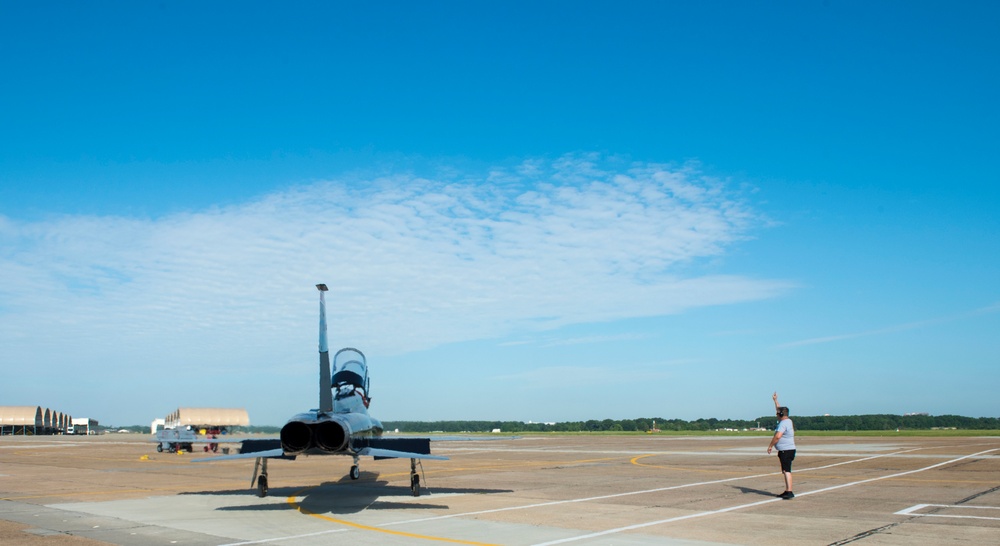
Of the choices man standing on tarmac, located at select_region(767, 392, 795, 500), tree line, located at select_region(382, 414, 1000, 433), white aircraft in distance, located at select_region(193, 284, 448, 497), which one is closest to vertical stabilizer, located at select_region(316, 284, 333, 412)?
white aircraft in distance, located at select_region(193, 284, 448, 497)

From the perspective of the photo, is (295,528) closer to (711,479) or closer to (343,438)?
(343,438)

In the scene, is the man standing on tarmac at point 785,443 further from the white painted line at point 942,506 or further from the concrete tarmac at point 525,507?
the white painted line at point 942,506

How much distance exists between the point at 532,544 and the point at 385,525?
3.52 m

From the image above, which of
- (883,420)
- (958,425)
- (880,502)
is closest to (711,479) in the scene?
(880,502)

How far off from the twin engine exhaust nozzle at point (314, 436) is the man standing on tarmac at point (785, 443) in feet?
32.1

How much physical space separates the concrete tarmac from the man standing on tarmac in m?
0.47

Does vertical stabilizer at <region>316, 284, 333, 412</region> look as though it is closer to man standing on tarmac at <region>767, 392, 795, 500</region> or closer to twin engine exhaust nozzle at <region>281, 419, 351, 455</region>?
twin engine exhaust nozzle at <region>281, 419, 351, 455</region>

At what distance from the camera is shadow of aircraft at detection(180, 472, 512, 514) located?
15719 mm

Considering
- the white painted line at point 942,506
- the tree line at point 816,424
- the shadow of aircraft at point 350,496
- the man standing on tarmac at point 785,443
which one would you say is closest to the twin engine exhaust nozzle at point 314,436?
the shadow of aircraft at point 350,496

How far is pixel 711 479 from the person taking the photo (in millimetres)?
21516

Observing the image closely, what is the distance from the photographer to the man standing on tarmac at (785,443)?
16.2 metres

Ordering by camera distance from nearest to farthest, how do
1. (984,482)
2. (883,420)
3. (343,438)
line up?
(343,438) < (984,482) < (883,420)

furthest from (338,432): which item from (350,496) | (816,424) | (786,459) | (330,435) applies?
(816,424)

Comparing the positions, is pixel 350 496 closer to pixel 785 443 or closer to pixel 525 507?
pixel 525 507
